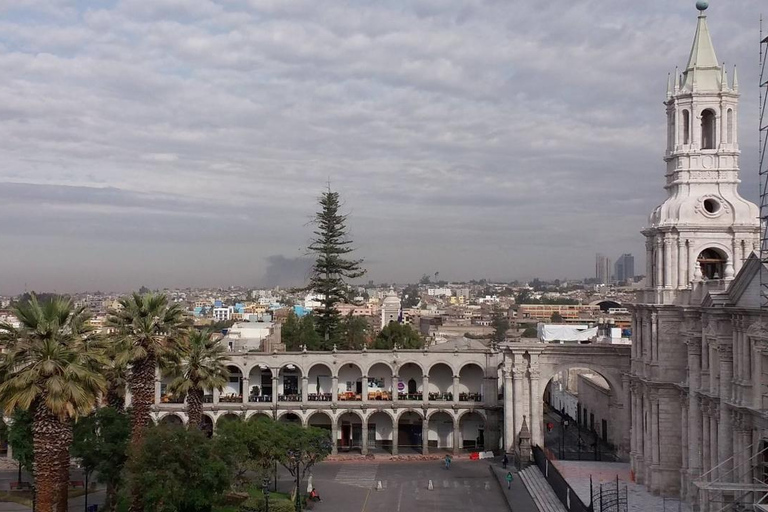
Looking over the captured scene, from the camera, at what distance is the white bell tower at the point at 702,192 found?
38.0 meters

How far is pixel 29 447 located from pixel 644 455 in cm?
3071

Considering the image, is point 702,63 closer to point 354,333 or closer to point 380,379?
point 380,379

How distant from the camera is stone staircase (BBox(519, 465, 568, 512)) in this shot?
1522 inches

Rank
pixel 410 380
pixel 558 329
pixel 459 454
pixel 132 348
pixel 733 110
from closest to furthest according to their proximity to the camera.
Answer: pixel 132 348 < pixel 733 110 < pixel 459 454 < pixel 410 380 < pixel 558 329

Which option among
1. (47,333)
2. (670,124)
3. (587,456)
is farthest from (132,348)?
(587,456)

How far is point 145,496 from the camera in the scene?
2877 cm

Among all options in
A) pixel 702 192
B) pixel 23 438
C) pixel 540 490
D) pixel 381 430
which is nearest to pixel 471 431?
pixel 381 430

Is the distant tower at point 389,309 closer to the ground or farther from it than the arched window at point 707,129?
closer to the ground

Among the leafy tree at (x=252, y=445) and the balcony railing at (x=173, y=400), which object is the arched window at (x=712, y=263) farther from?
the balcony railing at (x=173, y=400)

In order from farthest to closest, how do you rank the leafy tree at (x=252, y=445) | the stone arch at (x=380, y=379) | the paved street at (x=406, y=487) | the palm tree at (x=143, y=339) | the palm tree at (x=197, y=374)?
the stone arch at (x=380, y=379), the paved street at (x=406, y=487), the palm tree at (x=197, y=374), the leafy tree at (x=252, y=445), the palm tree at (x=143, y=339)

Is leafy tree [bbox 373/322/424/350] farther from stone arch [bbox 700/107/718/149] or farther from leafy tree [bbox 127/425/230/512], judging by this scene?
leafy tree [bbox 127/425/230/512]

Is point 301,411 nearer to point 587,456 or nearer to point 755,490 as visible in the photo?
point 587,456

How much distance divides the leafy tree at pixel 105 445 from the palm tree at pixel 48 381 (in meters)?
7.63

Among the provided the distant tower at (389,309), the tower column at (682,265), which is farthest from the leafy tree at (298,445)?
the distant tower at (389,309)
